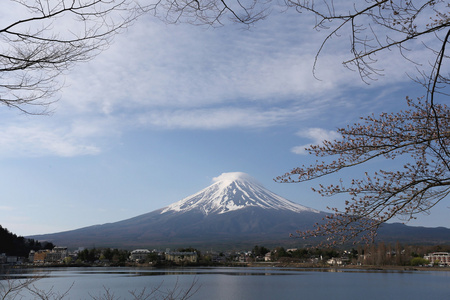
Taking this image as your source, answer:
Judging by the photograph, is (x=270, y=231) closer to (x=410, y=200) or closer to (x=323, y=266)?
(x=323, y=266)

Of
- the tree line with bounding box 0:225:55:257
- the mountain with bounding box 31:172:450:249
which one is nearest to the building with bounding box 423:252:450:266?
the mountain with bounding box 31:172:450:249

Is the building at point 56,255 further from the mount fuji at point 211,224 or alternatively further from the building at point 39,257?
the mount fuji at point 211,224

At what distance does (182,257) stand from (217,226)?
62.8 m

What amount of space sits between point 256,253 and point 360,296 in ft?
180

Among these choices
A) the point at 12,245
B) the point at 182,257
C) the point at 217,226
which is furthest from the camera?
the point at 217,226

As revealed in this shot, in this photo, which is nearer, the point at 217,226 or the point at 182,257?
the point at 182,257

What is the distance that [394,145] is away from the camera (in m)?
3.54

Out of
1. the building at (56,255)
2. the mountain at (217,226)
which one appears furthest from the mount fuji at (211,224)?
the building at (56,255)

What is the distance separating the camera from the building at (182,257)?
6531cm

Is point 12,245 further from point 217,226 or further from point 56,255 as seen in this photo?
→ point 217,226

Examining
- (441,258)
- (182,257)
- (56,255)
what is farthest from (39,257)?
(441,258)

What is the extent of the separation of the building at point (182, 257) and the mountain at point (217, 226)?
28168mm

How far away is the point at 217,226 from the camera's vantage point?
128 m

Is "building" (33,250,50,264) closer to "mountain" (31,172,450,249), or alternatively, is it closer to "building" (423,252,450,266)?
"mountain" (31,172,450,249)
